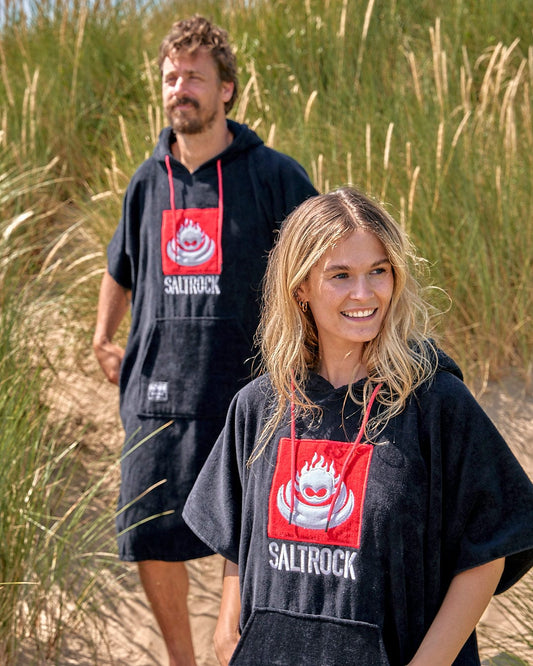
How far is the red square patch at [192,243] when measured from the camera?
3078 millimetres

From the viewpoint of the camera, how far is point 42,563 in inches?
134

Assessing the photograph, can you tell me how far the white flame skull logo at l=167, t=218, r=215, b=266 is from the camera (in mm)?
3086

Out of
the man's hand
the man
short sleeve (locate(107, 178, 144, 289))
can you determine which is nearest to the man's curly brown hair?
the man

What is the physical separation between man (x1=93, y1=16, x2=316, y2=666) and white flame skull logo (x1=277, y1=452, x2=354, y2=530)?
118 centimetres

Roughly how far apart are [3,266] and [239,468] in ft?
9.37

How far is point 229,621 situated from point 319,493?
40 centimetres

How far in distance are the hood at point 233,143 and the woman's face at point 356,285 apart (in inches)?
51.7

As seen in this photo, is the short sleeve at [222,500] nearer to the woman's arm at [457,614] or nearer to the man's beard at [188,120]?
the woman's arm at [457,614]

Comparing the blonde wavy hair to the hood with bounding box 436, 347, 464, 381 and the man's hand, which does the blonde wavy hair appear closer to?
the hood with bounding box 436, 347, 464, 381

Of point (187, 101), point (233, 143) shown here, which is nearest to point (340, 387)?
point (233, 143)

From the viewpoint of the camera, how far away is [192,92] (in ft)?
10.4

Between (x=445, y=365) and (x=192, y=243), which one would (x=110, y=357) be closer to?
(x=192, y=243)

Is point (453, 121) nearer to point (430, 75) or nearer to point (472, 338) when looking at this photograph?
point (430, 75)

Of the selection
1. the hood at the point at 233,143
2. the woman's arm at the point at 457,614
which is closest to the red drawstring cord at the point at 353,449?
the woman's arm at the point at 457,614
